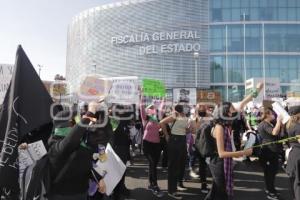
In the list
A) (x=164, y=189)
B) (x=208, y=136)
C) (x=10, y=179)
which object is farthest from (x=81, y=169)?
(x=164, y=189)

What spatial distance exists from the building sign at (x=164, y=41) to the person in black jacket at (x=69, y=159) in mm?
62807

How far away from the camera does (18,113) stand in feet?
11.4

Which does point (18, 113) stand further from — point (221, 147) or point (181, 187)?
point (181, 187)

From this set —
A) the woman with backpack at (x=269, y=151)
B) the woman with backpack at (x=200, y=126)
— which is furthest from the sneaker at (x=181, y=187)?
the woman with backpack at (x=269, y=151)

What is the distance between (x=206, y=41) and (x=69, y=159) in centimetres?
6319

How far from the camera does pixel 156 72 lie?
67.3 meters

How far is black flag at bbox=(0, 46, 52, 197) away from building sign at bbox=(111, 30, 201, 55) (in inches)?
2476

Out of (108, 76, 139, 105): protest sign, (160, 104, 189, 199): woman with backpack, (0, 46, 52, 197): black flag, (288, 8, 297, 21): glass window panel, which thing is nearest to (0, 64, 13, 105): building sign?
(160, 104, 189, 199): woman with backpack

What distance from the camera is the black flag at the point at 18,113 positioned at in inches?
135

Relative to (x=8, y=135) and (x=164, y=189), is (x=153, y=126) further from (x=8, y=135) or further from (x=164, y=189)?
(x=8, y=135)

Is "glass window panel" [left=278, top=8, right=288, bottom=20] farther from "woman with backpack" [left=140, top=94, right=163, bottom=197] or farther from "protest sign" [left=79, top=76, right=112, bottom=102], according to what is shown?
"woman with backpack" [left=140, top=94, right=163, bottom=197]

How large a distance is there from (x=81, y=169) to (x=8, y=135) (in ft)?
2.29

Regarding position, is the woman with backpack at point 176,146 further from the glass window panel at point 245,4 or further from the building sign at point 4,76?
the glass window panel at point 245,4

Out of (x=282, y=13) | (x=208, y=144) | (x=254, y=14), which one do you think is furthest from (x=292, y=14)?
(x=208, y=144)
